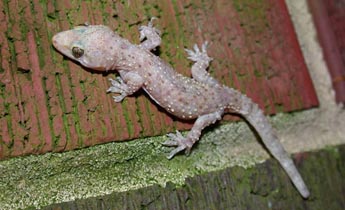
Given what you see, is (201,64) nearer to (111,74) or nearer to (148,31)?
(148,31)

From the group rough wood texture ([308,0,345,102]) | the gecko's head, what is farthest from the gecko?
rough wood texture ([308,0,345,102])

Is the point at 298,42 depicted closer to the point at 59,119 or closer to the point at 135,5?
the point at 135,5

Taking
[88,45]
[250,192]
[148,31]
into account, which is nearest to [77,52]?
[88,45]

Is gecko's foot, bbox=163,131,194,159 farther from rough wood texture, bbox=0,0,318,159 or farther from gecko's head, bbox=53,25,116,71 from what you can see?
gecko's head, bbox=53,25,116,71

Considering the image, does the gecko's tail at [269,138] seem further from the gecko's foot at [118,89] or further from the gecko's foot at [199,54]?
the gecko's foot at [118,89]

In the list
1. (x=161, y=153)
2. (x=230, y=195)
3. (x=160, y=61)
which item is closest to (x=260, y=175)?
(x=230, y=195)
